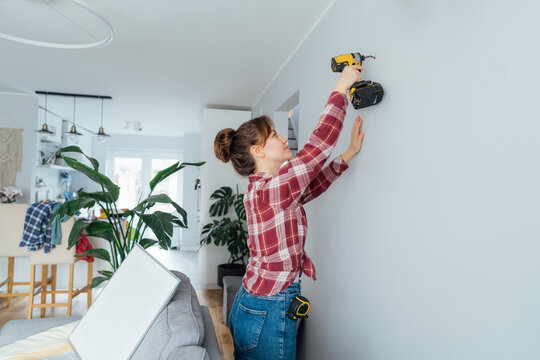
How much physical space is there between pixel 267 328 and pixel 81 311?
313 centimetres

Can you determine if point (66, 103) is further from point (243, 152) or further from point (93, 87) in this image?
point (243, 152)

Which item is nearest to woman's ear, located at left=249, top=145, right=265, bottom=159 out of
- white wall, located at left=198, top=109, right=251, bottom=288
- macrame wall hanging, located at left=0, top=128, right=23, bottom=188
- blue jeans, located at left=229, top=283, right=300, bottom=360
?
blue jeans, located at left=229, top=283, right=300, bottom=360

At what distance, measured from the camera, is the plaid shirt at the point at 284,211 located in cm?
113

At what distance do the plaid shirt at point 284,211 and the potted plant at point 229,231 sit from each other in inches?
98.2

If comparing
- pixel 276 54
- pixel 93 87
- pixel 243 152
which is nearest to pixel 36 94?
pixel 93 87

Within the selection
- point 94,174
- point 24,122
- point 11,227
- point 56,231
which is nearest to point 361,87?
point 94,174

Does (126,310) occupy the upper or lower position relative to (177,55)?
lower

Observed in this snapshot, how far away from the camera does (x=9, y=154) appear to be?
14.4ft

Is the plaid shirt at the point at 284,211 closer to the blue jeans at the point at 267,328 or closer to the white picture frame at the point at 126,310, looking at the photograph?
the blue jeans at the point at 267,328

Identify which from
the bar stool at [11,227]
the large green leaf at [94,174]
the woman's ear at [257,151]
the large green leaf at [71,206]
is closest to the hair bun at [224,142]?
the woman's ear at [257,151]

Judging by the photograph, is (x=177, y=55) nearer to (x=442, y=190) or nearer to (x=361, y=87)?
(x=361, y=87)

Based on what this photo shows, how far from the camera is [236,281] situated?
326 cm

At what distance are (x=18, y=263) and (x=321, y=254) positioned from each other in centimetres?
383

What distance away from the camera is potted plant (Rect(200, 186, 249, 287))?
381 centimetres
